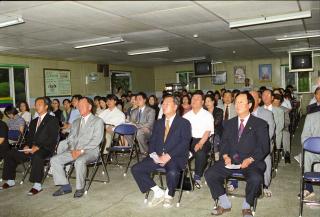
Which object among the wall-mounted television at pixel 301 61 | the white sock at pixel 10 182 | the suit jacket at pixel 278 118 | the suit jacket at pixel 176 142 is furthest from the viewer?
the wall-mounted television at pixel 301 61

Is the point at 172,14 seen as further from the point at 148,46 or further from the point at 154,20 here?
the point at 148,46

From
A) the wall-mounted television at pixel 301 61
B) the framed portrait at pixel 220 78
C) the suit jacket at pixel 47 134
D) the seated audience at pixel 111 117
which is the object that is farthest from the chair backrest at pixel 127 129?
the framed portrait at pixel 220 78

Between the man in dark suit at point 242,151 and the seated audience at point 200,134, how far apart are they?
83 centimetres

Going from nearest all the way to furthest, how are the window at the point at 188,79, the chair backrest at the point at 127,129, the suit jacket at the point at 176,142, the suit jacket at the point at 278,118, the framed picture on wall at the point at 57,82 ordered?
the suit jacket at the point at 176,142
the suit jacket at the point at 278,118
the chair backrest at the point at 127,129
the framed picture on wall at the point at 57,82
the window at the point at 188,79

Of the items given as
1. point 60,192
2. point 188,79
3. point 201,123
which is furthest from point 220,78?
point 60,192

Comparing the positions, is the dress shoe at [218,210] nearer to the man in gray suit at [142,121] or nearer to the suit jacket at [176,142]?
the suit jacket at [176,142]

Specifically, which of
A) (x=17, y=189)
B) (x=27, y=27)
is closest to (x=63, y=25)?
(x=27, y=27)

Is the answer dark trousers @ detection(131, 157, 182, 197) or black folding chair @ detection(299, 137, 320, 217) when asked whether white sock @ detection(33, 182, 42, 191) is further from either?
black folding chair @ detection(299, 137, 320, 217)

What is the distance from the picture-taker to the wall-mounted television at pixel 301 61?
9.10 metres

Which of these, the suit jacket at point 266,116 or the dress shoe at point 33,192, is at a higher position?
the suit jacket at point 266,116

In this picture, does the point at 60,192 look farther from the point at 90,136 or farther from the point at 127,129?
the point at 127,129

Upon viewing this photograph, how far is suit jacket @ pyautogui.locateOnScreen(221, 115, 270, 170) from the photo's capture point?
3476 mm

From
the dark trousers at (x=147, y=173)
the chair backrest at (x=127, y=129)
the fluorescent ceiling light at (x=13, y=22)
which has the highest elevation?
the fluorescent ceiling light at (x=13, y=22)

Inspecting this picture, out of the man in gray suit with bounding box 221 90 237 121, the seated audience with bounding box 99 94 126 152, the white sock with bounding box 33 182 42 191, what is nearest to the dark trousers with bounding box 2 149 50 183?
the white sock with bounding box 33 182 42 191
